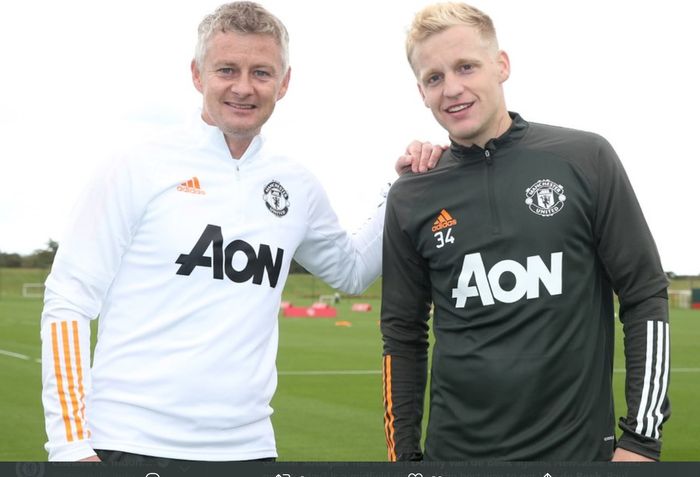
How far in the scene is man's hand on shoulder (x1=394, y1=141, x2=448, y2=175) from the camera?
3.79 m

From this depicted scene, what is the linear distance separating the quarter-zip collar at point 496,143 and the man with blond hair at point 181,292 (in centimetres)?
76

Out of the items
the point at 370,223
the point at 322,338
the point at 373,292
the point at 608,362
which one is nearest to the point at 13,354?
the point at 322,338

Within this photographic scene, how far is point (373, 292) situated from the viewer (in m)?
61.2

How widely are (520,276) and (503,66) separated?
86 cm

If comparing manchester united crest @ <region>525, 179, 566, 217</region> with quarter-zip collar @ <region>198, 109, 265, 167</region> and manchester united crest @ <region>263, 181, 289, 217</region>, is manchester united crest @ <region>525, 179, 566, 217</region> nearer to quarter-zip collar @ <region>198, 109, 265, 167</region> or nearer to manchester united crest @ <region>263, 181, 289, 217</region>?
manchester united crest @ <region>263, 181, 289, 217</region>

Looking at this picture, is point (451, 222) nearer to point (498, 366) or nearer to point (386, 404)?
point (498, 366)

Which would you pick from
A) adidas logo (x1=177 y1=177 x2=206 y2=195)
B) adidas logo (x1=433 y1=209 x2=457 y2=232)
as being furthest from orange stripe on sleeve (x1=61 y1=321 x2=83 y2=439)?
adidas logo (x1=433 y1=209 x2=457 y2=232)

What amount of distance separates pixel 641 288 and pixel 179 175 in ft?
5.67

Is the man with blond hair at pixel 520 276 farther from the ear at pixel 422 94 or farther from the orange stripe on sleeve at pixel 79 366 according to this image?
the orange stripe on sleeve at pixel 79 366

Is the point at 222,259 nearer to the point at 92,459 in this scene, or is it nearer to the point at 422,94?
the point at 92,459

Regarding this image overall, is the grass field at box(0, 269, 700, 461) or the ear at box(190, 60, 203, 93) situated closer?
the ear at box(190, 60, 203, 93)

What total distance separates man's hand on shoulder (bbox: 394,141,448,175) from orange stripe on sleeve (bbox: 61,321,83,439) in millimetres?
1465

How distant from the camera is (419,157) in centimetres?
383

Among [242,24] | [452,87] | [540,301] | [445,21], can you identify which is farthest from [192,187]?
[540,301]
